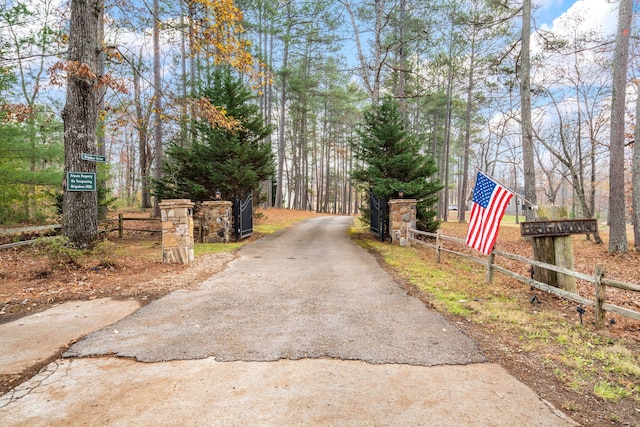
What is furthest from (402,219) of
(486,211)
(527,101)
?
(527,101)

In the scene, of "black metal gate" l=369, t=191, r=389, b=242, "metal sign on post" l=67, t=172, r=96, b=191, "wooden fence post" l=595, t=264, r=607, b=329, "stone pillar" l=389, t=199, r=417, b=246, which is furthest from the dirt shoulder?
"black metal gate" l=369, t=191, r=389, b=242

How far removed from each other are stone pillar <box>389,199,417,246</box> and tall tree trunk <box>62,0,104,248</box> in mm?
8288

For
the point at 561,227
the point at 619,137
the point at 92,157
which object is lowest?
the point at 561,227

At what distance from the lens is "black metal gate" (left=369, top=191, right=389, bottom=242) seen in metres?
11.1

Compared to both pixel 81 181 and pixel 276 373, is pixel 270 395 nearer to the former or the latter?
pixel 276 373

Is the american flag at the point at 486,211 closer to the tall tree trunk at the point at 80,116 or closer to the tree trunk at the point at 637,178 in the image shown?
the tree trunk at the point at 637,178

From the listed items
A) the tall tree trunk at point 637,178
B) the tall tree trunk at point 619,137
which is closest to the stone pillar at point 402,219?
the tall tree trunk at point 619,137

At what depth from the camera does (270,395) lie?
7.91ft

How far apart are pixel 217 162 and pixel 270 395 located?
1021 cm

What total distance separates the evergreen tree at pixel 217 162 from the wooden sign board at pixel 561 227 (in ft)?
29.2

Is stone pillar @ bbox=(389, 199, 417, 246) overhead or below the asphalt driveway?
overhead

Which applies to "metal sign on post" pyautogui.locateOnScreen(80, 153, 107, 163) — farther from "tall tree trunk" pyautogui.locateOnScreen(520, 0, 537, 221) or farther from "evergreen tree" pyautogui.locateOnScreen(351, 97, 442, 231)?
"tall tree trunk" pyautogui.locateOnScreen(520, 0, 537, 221)

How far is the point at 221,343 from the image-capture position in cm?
331

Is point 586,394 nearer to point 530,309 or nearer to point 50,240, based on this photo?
point 530,309
